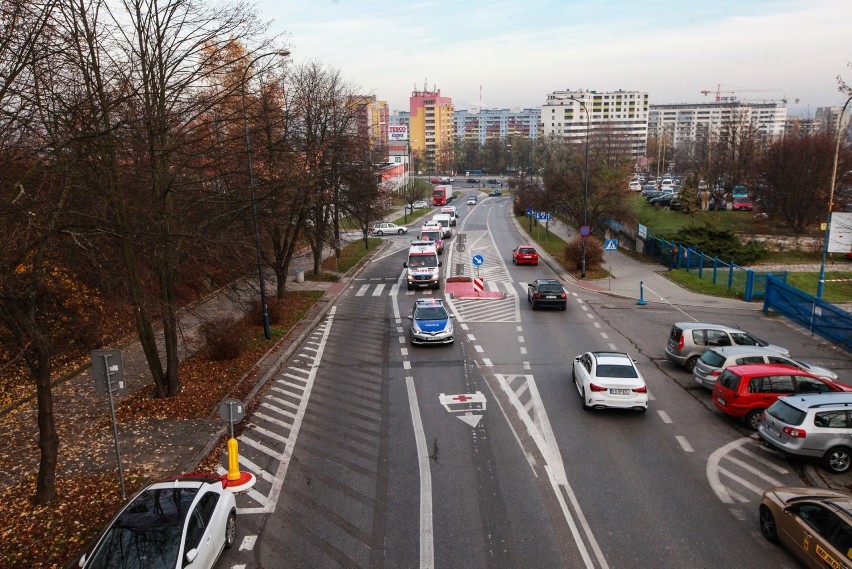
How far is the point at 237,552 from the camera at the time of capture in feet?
31.5

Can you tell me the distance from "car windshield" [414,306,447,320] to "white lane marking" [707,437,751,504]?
1056 centimetres

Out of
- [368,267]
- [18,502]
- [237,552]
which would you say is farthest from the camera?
[368,267]

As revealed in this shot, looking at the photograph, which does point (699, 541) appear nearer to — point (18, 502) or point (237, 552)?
point (237, 552)

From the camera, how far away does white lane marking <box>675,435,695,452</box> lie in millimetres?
13469

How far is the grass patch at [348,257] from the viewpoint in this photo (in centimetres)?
4016

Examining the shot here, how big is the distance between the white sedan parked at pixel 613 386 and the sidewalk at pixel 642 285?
13919 mm

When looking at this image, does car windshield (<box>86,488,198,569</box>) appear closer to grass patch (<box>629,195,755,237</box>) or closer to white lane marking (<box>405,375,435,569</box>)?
white lane marking (<box>405,375,435,569</box>)

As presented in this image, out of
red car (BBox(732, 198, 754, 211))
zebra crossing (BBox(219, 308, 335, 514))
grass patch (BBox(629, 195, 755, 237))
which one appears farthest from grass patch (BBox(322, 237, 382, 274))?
red car (BBox(732, 198, 754, 211))

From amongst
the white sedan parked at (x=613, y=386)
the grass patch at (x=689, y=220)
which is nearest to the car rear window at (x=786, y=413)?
the white sedan parked at (x=613, y=386)

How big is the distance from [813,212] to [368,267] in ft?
100

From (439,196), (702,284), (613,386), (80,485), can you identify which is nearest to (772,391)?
(613,386)

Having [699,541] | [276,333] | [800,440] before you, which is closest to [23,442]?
[276,333]

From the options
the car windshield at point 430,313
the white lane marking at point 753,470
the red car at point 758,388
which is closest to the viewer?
the white lane marking at point 753,470

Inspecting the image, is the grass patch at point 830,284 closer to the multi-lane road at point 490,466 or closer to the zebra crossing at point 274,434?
the multi-lane road at point 490,466
